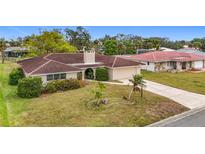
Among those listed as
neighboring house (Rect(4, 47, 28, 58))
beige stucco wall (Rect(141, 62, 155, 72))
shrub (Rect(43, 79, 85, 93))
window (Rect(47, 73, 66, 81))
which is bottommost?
shrub (Rect(43, 79, 85, 93))

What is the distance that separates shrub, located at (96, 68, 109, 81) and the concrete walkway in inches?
52.4

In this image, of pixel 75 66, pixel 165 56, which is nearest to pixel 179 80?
pixel 165 56

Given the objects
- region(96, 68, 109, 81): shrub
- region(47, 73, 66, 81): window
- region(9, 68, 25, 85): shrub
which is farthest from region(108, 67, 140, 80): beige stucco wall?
region(9, 68, 25, 85): shrub

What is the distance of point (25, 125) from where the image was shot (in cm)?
1432

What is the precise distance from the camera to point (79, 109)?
1603 cm

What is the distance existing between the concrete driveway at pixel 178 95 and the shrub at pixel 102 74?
150 cm

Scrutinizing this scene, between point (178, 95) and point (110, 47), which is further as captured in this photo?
point (110, 47)

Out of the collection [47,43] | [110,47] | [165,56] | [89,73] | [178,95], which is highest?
[47,43]

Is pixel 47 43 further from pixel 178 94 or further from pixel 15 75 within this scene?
pixel 178 94

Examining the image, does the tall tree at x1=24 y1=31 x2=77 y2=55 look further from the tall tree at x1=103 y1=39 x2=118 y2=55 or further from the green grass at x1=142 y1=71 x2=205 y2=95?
the green grass at x1=142 y1=71 x2=205 y2=95

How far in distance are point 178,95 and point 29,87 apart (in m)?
8.56

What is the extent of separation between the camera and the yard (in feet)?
48.5

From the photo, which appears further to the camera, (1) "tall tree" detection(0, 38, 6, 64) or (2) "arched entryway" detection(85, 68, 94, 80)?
(2) "arched entryway" detection(85, 68, 94, 80)
